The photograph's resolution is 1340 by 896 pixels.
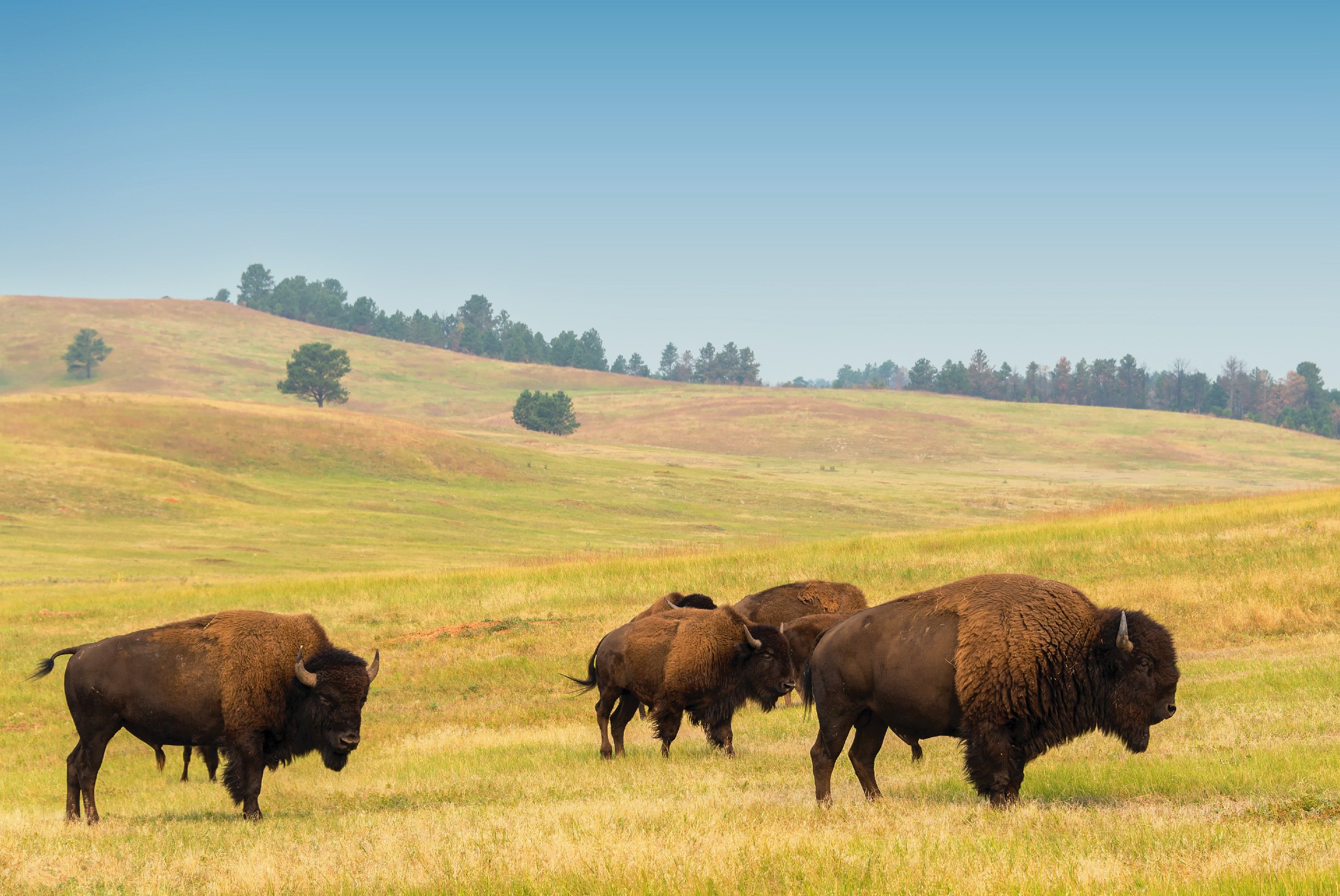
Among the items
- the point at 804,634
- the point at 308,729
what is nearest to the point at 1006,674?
the point at 308,729

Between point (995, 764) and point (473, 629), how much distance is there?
61.9 ft

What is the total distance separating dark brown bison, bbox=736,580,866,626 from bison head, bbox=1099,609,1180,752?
32.3 ft

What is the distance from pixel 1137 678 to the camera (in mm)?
9492

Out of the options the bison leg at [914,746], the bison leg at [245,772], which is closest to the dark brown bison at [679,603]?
the bison leg at [914,746]

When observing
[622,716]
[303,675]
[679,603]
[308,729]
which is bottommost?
[622,716]

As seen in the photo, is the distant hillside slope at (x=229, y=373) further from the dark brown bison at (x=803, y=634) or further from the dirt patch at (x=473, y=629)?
the dark brown bison at (x=803, y=634)

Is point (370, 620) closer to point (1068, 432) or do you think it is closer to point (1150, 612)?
point (1150, 612)

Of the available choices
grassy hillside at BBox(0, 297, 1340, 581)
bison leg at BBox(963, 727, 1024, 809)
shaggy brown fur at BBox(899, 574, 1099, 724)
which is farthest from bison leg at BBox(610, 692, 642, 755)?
grassy hillside at BBox(0, 297, 1340, 581)

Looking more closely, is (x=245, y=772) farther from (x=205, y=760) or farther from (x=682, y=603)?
(x=682, y=603)

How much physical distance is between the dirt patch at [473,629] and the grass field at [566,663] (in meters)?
0.12

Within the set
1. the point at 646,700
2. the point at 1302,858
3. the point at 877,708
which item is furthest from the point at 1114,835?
the point at 646,700

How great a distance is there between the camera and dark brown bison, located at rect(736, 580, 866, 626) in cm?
1955

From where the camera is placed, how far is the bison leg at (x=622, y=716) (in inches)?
602

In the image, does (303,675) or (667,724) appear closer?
(303,675)
